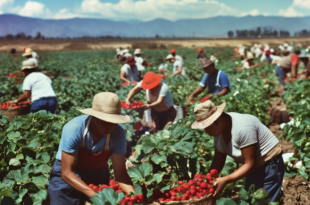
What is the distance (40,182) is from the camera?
2805mm

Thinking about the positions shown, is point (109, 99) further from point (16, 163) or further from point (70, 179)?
point (16, 163)

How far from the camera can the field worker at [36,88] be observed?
514 centimetres

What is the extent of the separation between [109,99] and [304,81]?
21.3 ft

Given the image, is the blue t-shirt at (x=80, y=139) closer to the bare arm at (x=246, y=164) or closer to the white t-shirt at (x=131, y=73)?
the bare arm at (x=246, y=164)

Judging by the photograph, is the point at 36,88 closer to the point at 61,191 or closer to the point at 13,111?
the point at 13,111

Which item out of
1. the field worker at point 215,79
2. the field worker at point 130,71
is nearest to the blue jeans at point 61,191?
the field worker at point 215,79

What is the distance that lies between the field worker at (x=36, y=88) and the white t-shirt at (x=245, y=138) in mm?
3850

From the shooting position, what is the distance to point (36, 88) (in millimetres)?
5262

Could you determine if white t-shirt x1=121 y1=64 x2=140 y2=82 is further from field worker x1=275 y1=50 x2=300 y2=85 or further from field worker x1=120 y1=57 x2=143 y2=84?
field worker x1=275 y1=50 x2=300 y2=85

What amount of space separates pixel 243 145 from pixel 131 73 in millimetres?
5807

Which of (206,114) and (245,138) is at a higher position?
(206,114)

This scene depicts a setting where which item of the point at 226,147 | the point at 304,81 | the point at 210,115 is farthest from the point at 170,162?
the point at 304,81

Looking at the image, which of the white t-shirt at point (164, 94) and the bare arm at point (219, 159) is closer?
the bare arm at point (219, 159)

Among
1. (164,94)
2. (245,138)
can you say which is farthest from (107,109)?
(164,94)
